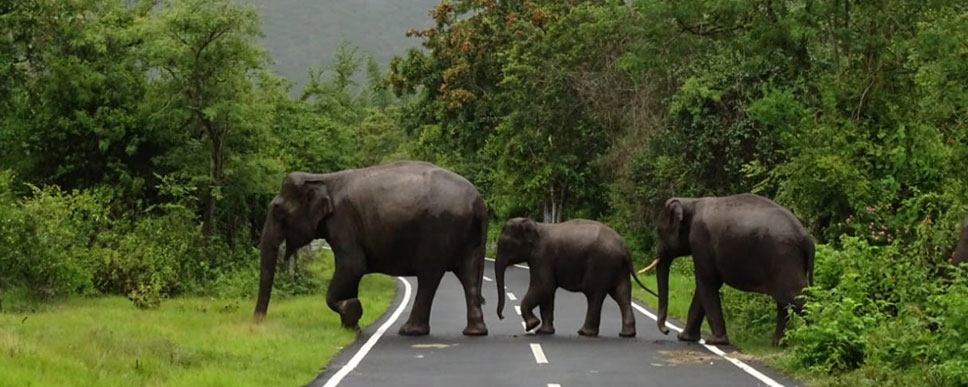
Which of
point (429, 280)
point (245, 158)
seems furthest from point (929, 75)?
point (245, 158)

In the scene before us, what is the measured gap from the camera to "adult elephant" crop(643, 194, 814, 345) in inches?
727

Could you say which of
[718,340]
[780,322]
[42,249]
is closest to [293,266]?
[42,249]

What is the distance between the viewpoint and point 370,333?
21.3 metres

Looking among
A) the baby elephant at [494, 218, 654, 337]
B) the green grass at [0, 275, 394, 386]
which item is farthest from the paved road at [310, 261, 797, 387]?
the green grass at [0, 275, 394, 386]

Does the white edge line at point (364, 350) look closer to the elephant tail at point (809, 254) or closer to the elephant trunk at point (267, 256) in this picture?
the elephant trunk at point (267, 256)

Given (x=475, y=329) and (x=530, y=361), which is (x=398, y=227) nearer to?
(x=475, y=329)

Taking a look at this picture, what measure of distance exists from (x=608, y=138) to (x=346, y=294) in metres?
28.7

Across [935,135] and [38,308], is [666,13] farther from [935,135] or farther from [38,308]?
[38,308]

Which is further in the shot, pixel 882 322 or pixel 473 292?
pixel 473 292

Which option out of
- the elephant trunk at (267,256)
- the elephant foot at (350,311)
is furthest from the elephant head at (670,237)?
the elephant trunk at (267,256)

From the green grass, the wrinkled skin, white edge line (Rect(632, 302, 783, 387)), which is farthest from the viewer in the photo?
the wrinkled skin

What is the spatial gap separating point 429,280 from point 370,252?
1.08 meters

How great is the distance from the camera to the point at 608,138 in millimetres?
48875

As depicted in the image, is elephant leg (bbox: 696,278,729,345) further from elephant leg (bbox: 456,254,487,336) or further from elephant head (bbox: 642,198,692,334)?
elephant leg (bbox: 456,254,487,336)
